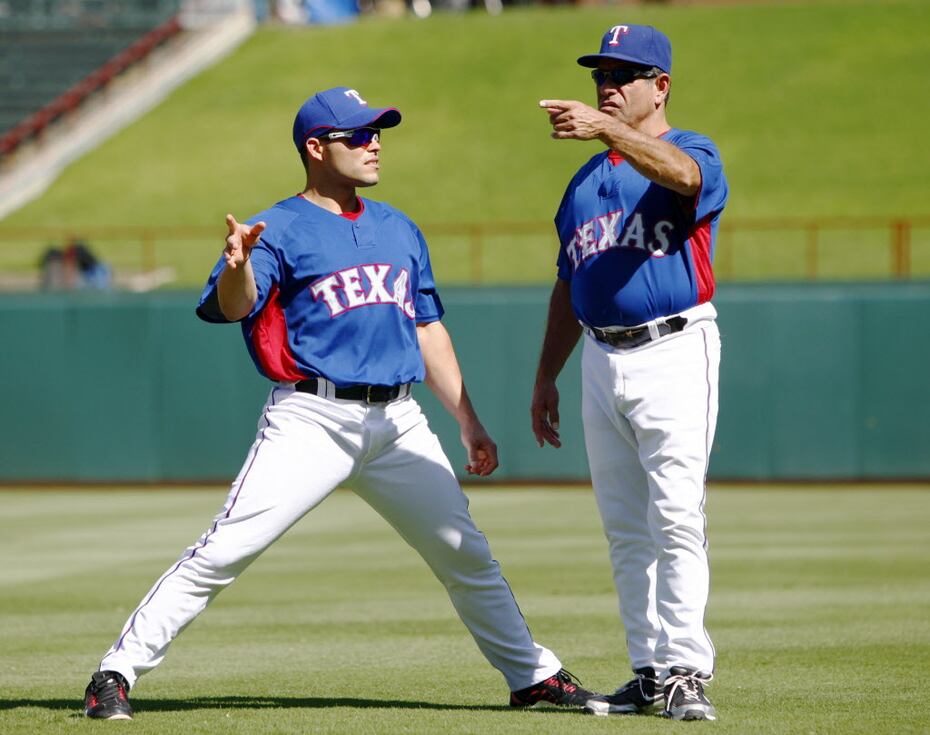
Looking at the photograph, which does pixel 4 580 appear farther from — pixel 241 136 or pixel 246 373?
pixel 241 136

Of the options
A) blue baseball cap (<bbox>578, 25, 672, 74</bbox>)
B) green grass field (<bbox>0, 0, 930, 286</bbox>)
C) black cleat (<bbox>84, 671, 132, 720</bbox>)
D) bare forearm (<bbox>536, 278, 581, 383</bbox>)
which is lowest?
black cleat (<bbox>84, 671, 132, 720</bbox>)

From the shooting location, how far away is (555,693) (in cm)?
543

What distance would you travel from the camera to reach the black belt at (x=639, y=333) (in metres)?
5.21

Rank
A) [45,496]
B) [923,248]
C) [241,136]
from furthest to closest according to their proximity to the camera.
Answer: [241,136], [923,248], [45,496]

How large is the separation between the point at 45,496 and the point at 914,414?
885 cm

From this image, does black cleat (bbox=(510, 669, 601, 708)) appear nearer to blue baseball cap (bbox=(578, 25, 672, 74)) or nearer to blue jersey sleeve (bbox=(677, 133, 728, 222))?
blue jersey sleeve (bbox=(677, 133, 728, 222))

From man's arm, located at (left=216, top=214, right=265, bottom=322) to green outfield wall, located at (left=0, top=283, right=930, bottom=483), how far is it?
35.3 ft

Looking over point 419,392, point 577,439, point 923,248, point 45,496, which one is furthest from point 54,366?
point 923,248

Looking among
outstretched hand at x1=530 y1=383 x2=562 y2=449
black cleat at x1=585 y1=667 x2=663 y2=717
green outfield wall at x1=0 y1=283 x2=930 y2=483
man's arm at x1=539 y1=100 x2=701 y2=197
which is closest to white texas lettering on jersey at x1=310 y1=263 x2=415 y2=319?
outstretched hand at x1=530 y1=383 x2=562 y2=449

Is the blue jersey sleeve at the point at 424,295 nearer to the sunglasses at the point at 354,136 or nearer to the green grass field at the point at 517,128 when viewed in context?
the sunglasses at the point at 354,136

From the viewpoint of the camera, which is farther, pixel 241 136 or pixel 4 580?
pixel 241 136

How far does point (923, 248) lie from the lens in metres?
25.6

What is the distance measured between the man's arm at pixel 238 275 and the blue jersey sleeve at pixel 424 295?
69cm

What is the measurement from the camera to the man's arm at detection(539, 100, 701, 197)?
4727mm
